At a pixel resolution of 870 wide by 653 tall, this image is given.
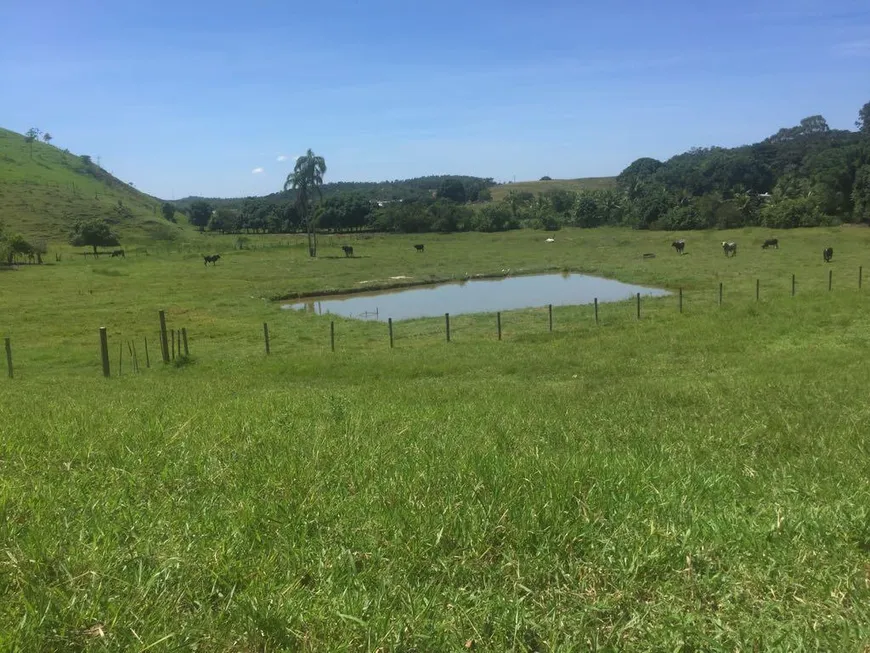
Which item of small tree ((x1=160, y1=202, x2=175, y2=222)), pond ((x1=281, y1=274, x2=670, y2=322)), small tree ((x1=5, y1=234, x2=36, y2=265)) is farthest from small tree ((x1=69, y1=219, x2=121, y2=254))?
small tree ((x1=160, y1=202, x2=175, y2=222))

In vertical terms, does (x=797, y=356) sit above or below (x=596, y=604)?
below

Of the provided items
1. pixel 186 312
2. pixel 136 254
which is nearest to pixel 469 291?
pixel 186 312

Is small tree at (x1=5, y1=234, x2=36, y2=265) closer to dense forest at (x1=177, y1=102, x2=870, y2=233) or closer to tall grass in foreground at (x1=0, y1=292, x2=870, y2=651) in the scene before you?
dense forest at (x1=177, y1=102, x2=870, y2=233)

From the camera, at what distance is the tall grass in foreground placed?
2.91 metres

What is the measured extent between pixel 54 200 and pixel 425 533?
130209 mm

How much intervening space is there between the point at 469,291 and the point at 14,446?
38.8 metres

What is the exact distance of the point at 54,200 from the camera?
114062 mm

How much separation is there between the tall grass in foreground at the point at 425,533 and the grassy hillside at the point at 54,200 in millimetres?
91544

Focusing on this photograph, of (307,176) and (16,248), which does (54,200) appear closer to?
(16,248)

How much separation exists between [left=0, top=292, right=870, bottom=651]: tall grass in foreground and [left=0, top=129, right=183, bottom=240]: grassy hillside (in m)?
91.5

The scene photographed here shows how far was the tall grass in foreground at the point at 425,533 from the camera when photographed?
2.91 meters

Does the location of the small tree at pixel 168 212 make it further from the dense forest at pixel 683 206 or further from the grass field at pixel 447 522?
the grass field at pixel 447 522

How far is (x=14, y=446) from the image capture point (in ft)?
18.3

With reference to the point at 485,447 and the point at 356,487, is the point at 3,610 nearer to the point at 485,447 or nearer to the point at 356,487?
Answer: the point at 356,487
